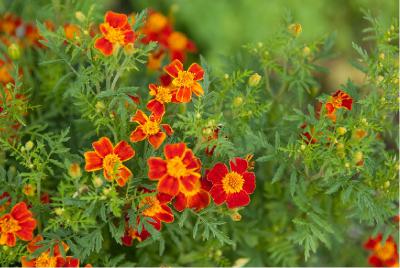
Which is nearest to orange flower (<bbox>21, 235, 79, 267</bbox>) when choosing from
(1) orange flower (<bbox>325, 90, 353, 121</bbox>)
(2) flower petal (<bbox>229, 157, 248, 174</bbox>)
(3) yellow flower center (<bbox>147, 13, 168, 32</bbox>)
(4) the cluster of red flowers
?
(4) the cluster of red flowers

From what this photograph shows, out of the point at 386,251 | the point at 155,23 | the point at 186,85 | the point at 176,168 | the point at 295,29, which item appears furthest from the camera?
the point at 155,23

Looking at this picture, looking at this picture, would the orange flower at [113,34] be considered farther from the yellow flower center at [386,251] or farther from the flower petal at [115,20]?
the yellow flower center at [386,251]

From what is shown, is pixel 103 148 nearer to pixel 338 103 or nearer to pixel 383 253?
pixel 338 103

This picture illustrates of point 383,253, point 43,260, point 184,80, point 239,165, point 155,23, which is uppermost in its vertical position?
point 184,80

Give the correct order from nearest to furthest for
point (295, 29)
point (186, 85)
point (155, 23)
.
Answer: point (186, 85), point (295, 29), point (155, 23)

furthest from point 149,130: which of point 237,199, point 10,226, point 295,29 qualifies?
point 295,29

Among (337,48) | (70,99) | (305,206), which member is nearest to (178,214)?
(305,206)

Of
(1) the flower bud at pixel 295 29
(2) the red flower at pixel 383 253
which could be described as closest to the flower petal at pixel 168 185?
(1) the flower bud at pixel 295 29
